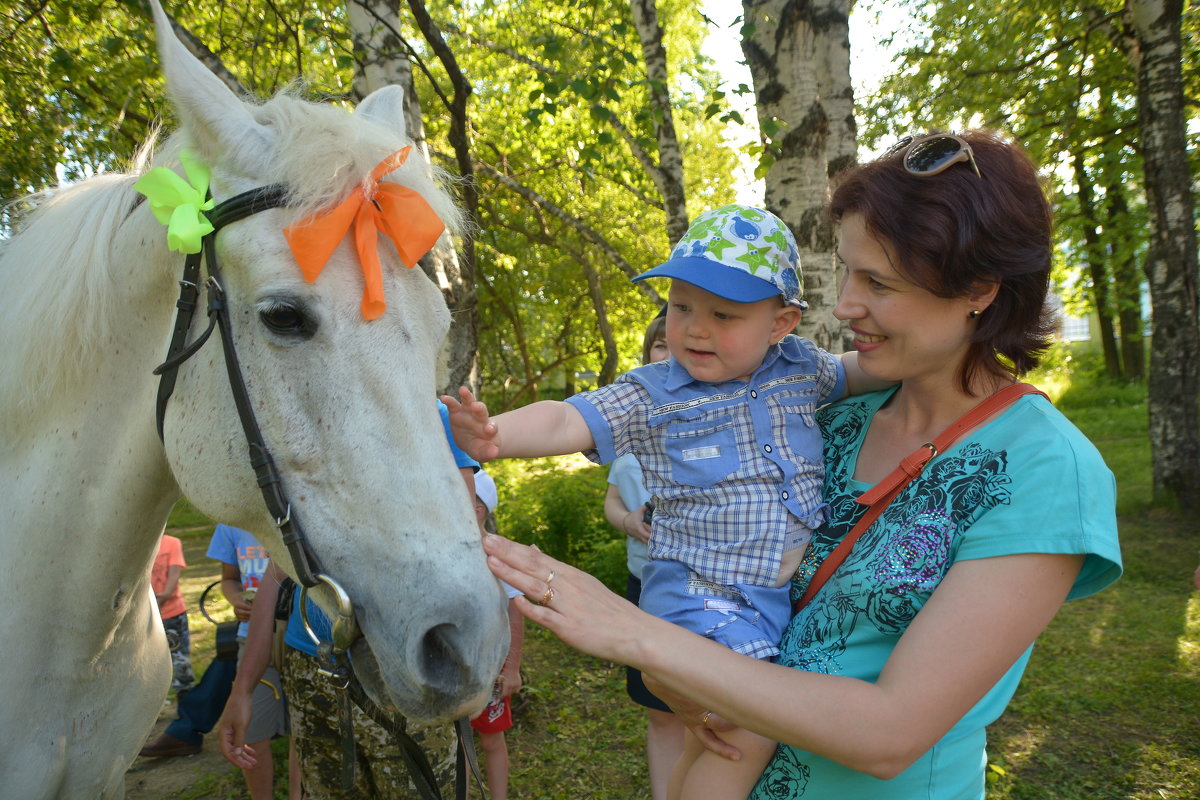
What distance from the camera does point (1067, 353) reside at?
24203 mm

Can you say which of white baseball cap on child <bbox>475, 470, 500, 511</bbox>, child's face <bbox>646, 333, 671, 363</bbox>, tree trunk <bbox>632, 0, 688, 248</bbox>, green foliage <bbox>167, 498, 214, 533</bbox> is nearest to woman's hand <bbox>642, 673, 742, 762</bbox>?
white baseball cap on child <bbox>475, 470, 500, 511</bbox>

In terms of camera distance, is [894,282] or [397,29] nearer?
[894,282]

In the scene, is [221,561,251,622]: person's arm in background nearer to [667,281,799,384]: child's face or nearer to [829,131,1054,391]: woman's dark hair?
[667,281,799,384]: child's face

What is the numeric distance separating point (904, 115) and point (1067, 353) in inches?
618

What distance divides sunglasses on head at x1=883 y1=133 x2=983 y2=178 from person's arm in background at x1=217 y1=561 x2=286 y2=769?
8.56 feet

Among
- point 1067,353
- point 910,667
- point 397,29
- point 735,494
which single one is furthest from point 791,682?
point 1067,353

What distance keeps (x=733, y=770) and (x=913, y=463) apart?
34.7 inches

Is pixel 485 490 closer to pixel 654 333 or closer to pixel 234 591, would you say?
pixel 654 333

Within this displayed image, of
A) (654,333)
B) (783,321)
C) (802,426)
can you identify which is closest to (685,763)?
(802,426)

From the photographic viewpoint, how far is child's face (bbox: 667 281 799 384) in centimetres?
217

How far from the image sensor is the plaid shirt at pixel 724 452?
6.63ft

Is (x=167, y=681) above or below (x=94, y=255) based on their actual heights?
below

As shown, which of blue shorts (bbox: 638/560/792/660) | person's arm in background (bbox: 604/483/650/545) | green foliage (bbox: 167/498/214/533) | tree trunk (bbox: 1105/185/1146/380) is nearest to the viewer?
blue shorts (bbox: 638/560/792/660)

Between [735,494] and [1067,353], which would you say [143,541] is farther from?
[1067,353]
